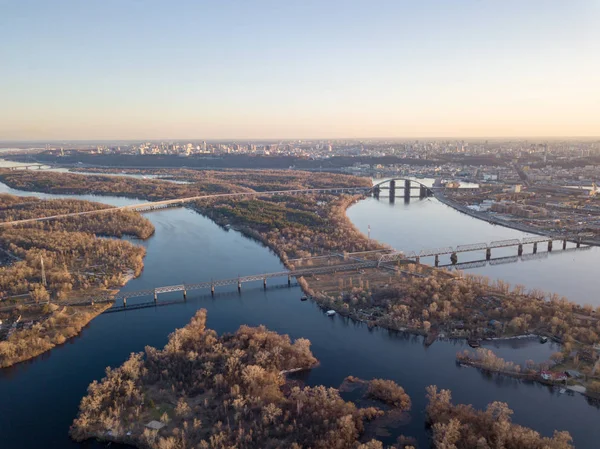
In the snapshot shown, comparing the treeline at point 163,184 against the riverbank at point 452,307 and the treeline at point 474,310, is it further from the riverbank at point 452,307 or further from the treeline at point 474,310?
the treeline at point 474,310

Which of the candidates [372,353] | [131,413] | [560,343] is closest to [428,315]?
[372,353]

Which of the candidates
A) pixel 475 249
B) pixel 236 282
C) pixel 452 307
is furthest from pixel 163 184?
pixel 452 307

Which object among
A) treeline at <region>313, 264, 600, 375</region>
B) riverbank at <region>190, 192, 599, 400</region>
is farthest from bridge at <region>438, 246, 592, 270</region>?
treeline at <region>313, 264, 600, 375</region>

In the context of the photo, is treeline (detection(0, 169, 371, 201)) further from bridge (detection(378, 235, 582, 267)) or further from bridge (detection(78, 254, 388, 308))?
bridge (detection(78, 254, 388, 308))

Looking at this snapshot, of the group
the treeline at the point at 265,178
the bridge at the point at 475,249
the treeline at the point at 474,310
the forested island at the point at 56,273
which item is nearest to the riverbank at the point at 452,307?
the treeline at the point at 474,310

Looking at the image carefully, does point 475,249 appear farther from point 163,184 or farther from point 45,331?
point 163,184

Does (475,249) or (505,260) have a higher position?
(475,249)
